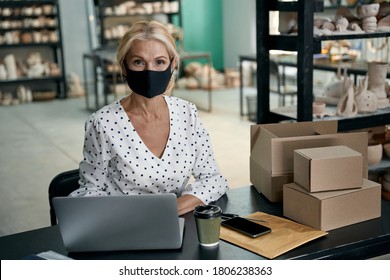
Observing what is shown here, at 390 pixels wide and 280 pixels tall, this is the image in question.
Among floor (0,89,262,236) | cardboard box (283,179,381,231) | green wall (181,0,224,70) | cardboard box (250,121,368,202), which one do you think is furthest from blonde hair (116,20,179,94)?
green wall (181,0,224,70)

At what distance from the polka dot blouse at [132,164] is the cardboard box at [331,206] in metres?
0.35

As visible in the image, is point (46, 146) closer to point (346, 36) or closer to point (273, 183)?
point (346, 36)

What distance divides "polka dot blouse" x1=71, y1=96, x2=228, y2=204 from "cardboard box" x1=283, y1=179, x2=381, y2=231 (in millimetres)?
354

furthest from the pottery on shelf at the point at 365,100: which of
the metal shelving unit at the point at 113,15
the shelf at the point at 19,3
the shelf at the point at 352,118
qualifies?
the shelf at the point at 19,3

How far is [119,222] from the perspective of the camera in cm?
157

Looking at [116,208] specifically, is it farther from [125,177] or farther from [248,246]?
[125,177]

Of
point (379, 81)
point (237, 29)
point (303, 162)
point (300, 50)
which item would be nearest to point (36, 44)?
point (237, 29)

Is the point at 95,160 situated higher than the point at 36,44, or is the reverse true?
the point at 36,44

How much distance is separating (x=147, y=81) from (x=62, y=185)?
54 cm

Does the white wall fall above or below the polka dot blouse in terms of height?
above

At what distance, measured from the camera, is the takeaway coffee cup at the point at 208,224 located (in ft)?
5.28

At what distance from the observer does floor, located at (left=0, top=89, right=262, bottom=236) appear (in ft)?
14.4

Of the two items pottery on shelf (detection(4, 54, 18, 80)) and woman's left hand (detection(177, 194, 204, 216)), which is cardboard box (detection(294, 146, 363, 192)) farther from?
pottery on shelf (detection(4, 54, 18, 80))

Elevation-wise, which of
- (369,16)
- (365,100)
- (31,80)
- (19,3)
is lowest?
(31,80)
